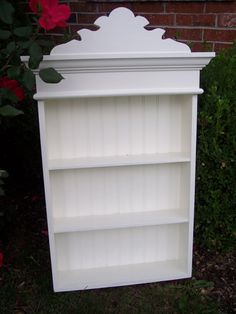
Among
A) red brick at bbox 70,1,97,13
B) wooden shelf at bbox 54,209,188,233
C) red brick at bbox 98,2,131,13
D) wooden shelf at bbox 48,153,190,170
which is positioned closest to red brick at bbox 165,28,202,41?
red brick at bbox 98,2,131,13

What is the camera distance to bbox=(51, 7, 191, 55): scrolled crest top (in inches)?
71.0

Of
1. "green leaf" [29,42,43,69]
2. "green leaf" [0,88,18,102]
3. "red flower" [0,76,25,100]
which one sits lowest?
"green leaf" [0,88,18,102]

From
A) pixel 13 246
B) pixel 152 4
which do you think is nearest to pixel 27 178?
pixel 13 246

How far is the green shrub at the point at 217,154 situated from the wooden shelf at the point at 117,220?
276 mm

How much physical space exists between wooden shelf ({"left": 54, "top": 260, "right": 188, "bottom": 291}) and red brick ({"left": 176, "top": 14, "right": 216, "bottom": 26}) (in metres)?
1.68

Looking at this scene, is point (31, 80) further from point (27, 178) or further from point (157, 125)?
point (27, 178)

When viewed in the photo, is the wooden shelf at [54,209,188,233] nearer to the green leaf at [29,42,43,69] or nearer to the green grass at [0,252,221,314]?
the green grass at [0,252,221,314]

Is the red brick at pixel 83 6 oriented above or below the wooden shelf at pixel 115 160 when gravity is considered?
above

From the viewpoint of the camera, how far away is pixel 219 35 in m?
2.88

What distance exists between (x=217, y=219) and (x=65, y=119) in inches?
42.6

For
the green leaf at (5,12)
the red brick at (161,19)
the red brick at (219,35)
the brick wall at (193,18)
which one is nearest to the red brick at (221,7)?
the brick wall at (193,18)

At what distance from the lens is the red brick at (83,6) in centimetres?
334

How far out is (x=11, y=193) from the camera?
3277mm

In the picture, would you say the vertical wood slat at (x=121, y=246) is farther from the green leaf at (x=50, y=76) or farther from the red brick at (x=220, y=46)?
the red brick at (x=220, y=46)
